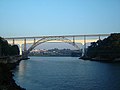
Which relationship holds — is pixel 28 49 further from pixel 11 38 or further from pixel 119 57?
pixel 119 57

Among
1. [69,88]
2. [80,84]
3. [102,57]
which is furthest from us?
[102,57]

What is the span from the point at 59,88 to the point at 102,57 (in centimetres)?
→ 8074

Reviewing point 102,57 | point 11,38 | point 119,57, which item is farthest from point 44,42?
point 119,57

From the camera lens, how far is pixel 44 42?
126m

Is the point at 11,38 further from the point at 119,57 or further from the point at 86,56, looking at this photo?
the point at 119,57

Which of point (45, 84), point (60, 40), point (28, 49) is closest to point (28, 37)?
point (28, 49)

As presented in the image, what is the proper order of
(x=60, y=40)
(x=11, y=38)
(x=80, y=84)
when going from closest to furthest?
(x=80, y=84), (x=60, y=40), (x=11, y=38)

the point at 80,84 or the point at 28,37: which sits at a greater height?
the point at 28,37

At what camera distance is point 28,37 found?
13112cm

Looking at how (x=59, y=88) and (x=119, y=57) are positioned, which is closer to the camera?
(x=59, y=88)

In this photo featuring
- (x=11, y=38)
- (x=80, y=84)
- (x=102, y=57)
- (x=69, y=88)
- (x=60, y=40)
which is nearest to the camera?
(x=69, y=88)

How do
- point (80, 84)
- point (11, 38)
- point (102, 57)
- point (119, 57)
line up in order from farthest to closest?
point (11, 38), point (102, 57), point (119, 57), point (80, 84)

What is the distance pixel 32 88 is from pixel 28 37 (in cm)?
9753

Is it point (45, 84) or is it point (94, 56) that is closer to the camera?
point (45, 84)
